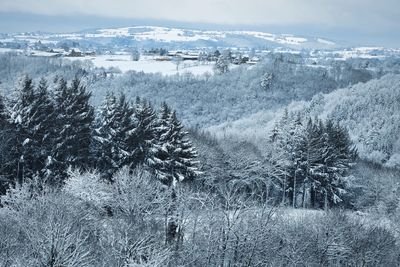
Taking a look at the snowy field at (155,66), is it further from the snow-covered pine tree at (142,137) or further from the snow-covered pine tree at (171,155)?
the snow-covered pine tree at (171,155)

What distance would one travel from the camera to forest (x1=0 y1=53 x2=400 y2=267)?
22.5 meters

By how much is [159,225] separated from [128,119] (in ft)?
46.5

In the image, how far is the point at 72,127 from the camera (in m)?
36.7

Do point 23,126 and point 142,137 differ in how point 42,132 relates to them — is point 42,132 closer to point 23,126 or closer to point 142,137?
point 23,126

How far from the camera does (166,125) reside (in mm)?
39656

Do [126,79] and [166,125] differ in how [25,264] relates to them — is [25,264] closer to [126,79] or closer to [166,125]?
[166,125]

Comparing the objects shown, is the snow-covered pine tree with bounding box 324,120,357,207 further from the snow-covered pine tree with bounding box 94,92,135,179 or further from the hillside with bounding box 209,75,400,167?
the hillside with bounding box 209,75,400,167

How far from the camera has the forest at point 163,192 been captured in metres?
22.5

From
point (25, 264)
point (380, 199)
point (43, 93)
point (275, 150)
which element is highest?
point (43, 93)

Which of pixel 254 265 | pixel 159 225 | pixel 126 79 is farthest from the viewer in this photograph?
pixel 126 79

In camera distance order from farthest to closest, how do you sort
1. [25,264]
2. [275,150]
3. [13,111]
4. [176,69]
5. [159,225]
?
[176,69], [275,150], [13,111], [159,225], [25,264]

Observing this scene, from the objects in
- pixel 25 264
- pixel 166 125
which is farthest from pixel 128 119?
pixel 25 264

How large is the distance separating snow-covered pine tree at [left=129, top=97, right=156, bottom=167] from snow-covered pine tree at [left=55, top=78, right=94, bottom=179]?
12.3ft

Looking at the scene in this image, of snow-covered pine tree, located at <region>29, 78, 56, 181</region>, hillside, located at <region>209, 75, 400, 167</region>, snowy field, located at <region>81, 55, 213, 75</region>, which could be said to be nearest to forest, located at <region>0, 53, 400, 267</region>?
snow-covered pine tree, located at <region>29, 78, 56, 181</region>
